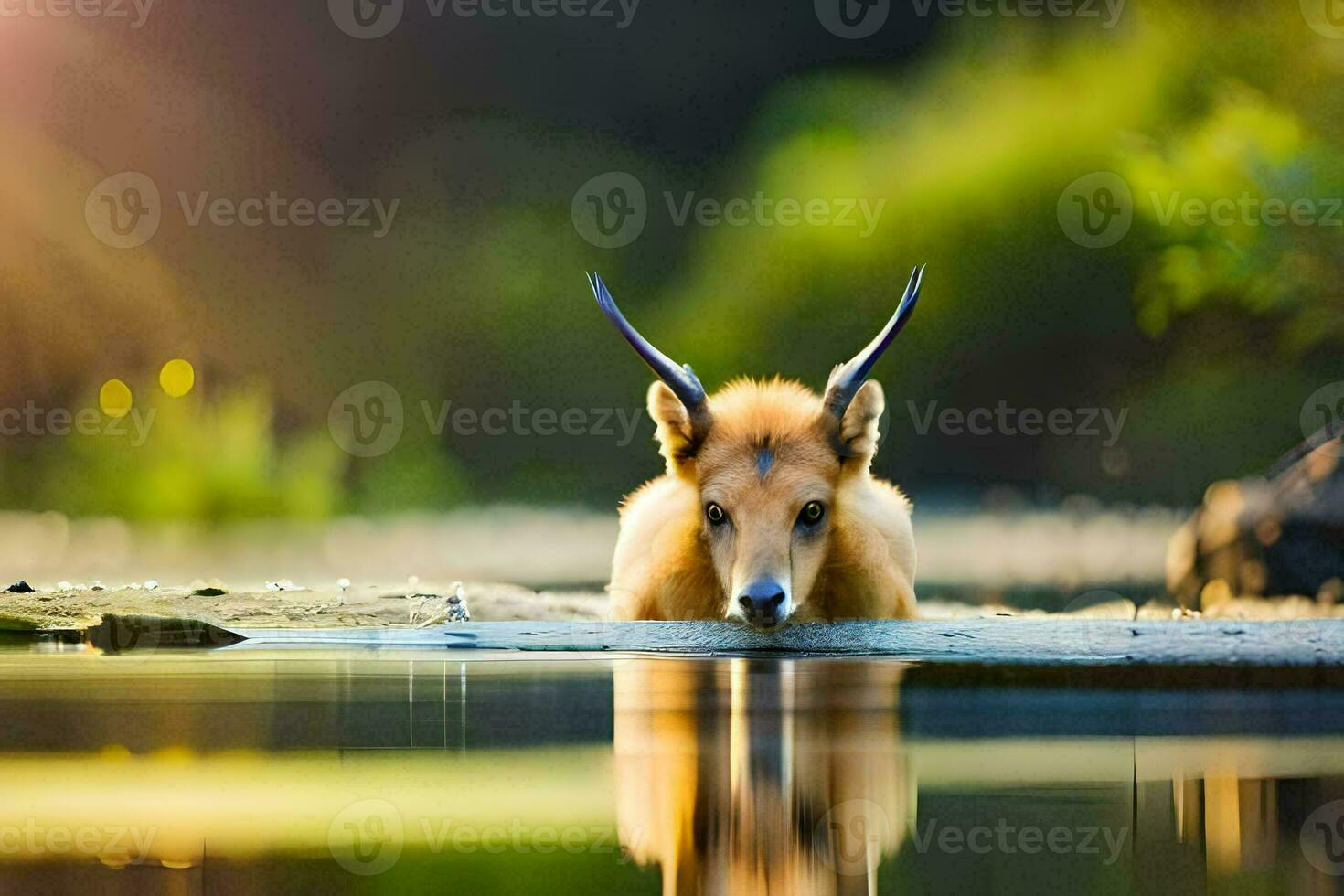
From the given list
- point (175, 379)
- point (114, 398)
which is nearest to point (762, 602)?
point (175, 379)

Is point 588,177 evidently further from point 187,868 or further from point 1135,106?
point 187,868

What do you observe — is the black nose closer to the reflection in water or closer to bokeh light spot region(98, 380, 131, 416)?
the reflection in water

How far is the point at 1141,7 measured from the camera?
21.2 feet

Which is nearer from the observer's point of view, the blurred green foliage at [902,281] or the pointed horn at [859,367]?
the pointed horn at [859,367]

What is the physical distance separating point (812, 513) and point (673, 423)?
493 mm

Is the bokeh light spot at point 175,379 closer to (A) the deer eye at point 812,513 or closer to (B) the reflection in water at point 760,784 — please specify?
(A) the deer eye at point 812,513

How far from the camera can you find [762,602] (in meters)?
3.62

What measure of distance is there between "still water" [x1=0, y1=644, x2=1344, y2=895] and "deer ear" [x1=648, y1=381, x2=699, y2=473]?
30.6 inches

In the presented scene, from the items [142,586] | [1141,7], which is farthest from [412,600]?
[1141,7]

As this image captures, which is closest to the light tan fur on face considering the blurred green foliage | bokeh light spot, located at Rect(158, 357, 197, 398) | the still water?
the still water

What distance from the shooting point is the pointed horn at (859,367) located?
4039 mm

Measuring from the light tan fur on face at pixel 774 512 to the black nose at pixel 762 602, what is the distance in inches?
4.3

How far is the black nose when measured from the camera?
3.62m

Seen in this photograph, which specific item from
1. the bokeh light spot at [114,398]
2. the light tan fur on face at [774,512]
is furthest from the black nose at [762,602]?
the bokeh light spot at [114,398]
